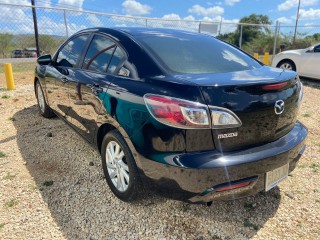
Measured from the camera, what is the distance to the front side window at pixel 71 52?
340cm

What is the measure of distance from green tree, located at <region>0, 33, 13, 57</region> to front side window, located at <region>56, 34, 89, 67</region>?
23.8ft

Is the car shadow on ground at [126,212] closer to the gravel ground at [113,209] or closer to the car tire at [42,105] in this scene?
the gravel ground at [113,209]

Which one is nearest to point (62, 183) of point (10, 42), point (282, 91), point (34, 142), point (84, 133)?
point (84, 133)

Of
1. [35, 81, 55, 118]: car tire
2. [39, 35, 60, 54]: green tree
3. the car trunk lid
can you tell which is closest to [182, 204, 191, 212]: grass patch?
the car trunk lid

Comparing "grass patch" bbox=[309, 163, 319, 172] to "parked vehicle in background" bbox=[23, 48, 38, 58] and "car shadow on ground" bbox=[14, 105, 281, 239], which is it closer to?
"car shadow on ground" bbox=[14, 105, 281, 239]

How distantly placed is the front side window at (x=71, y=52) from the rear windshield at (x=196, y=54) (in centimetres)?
103

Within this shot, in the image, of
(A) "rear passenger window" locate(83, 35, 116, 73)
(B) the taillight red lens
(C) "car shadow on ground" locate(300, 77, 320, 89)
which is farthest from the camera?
(C) "car shadow on ground" locate(300, 77, 320, 89)

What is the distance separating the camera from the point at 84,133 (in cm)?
325

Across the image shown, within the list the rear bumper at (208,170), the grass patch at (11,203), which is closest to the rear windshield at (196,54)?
the rear bumper at (208,170)

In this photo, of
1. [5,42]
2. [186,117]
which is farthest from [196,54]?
[5,42]

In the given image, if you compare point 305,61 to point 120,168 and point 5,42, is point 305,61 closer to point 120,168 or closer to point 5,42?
point 120,168

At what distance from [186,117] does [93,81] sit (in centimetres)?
125

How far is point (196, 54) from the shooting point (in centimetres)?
273

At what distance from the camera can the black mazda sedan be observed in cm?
198
